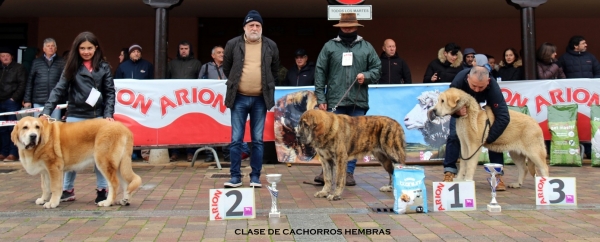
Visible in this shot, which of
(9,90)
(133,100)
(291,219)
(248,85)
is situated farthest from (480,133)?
(9,90)

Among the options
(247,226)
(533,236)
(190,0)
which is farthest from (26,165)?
(190,0)

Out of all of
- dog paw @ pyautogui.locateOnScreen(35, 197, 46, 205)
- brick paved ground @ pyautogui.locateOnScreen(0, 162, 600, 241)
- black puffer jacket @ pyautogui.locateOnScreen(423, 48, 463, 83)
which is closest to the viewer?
brick paved ground @ pyautogui.locateOnScreen(0, 162, 600, 241)

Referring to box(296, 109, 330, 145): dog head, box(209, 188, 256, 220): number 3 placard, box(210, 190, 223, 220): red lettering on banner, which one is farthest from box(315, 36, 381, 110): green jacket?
box(210, 190, 223, 220): red lettering on banner

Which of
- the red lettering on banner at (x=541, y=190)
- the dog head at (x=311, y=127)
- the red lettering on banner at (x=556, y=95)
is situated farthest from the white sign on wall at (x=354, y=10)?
the red lettering on banner at (x=556, y=95)

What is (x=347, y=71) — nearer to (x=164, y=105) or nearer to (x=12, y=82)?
(x=164, y=105)

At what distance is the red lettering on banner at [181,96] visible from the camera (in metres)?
9.50

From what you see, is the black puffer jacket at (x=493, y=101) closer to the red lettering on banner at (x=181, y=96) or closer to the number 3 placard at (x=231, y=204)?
the number 3 placard at (x=231, y=204)

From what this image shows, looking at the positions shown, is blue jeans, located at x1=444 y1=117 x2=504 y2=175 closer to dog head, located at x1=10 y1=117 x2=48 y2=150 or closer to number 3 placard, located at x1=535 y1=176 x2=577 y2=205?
number 3 placard, located at x1=535 y1=176 x2=577 y2=205

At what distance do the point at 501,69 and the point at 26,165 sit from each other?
8.58 metres

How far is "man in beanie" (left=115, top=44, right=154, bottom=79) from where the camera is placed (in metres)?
10.5

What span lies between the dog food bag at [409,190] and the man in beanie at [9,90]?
783 centimetres

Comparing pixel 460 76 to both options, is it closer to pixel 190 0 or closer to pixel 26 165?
pixel 26 165

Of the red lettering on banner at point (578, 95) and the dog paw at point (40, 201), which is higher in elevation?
the red lettering on banner at point (578, 95)

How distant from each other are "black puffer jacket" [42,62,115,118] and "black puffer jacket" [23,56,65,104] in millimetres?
4066
